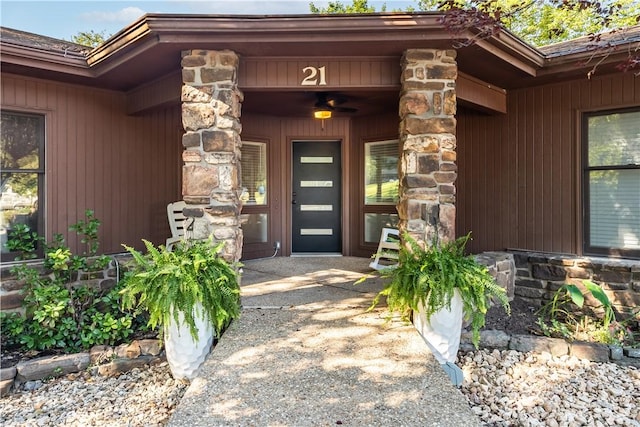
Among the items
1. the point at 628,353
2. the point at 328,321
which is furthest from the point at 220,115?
the point at 628,353

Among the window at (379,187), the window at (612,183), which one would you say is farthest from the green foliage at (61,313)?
the window at (612,183)

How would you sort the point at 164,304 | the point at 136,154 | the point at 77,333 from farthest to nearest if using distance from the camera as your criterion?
the point at 136,154
the point at 77,333
the point at 164,304

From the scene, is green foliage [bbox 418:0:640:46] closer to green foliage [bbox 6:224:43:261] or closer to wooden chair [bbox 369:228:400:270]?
wooden chair [bbox 369:228:400:270]

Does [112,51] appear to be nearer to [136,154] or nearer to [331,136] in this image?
[136,154]

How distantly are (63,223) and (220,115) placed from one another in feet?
7.90

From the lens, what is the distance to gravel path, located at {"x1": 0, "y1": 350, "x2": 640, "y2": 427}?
8.76ft

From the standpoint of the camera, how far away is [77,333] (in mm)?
3793

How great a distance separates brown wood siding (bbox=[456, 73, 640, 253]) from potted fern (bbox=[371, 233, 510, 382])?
212cm

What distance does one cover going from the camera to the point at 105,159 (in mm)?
4941

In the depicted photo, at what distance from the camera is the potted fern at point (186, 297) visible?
2816 mm

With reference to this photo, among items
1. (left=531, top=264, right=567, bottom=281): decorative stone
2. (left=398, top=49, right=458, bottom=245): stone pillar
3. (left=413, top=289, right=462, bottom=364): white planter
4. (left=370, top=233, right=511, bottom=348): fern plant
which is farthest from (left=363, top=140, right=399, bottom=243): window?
(left=413, top=289, right=462, bottom=364): white planter

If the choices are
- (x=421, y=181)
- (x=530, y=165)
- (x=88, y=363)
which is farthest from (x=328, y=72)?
(x=88, y=363)

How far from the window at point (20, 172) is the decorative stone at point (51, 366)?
1.53 meters

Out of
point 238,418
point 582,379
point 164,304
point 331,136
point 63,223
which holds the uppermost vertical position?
point 331,136
